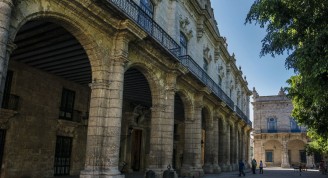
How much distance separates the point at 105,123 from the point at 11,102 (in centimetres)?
454

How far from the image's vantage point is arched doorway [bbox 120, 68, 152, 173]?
674 inches

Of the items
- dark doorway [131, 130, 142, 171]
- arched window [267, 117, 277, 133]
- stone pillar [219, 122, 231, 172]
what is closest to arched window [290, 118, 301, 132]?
arched window [267, 117, 277, 133]

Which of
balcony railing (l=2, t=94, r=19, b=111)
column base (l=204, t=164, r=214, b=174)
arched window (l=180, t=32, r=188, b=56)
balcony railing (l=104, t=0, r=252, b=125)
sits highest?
arched window (l=180, t=32, r=188, b=56)

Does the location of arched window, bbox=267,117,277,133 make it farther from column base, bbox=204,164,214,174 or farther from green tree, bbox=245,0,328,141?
green tree, bbox=245,0,328,141

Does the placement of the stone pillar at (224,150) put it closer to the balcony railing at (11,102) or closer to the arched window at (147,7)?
the arched window at (147,7)

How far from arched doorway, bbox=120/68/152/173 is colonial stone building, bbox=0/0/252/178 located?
63 millimetres

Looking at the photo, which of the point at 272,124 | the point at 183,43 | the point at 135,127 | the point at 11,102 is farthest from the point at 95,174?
the point at 272,124

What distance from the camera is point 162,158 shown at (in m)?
12.9

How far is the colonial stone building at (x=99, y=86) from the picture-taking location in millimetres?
9016

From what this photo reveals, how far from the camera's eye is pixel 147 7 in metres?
14.1

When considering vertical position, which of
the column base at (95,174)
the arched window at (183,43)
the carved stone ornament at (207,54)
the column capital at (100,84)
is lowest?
the column base at (95,174)

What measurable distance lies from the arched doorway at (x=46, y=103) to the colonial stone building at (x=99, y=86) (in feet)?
0.13

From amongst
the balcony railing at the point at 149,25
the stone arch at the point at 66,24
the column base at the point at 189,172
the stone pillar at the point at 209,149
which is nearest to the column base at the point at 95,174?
the stone arch at the point at 66,24

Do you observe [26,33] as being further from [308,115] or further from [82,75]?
[308,115]
